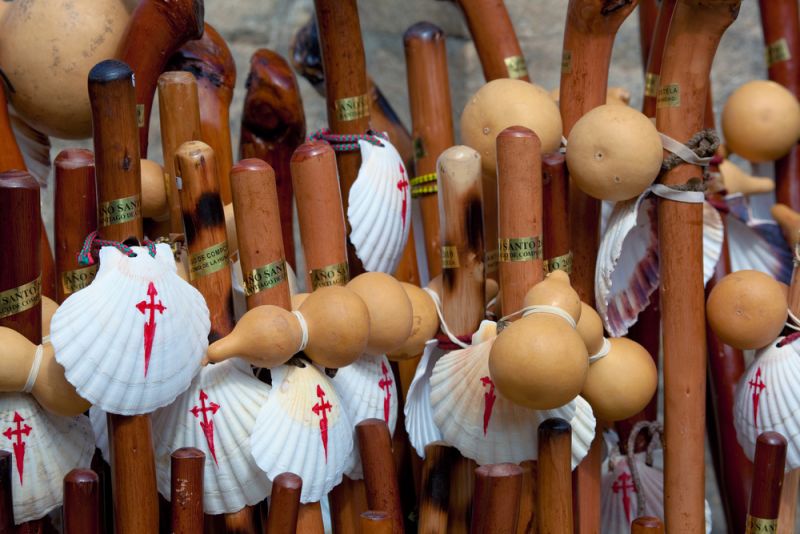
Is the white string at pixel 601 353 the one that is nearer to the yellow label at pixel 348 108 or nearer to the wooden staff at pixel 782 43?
the yellow label at pixel 348 108

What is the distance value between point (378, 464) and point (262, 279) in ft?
0.41

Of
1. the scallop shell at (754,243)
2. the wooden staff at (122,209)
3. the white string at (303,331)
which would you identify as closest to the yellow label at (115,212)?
the wooden staff at (122,209)

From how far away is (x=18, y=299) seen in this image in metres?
0.54

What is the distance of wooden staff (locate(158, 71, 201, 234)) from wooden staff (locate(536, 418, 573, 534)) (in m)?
0.24

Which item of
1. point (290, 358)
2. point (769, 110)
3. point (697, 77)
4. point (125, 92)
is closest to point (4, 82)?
point (125, 92)

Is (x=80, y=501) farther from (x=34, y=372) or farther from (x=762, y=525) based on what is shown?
(x=762, y=525)

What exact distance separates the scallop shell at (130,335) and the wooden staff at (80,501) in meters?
0.04

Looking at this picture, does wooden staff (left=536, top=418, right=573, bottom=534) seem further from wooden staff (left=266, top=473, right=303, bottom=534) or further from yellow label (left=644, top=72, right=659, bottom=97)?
yellow label (left=644, top=72, right=659, bottom=97)

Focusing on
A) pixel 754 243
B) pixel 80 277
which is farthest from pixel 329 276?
pixel 754 243

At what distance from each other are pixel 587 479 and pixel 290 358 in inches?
8.8

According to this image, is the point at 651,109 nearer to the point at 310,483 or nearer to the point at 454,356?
the point at 454,356

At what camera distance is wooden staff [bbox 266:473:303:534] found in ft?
1.71

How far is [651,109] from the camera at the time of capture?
30.0 inches

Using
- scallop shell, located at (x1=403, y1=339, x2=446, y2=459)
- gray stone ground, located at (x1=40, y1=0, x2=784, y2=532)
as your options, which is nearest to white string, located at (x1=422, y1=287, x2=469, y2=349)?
scallop shell, located at (x1=403, y1=339, x2=446, y2=459)
